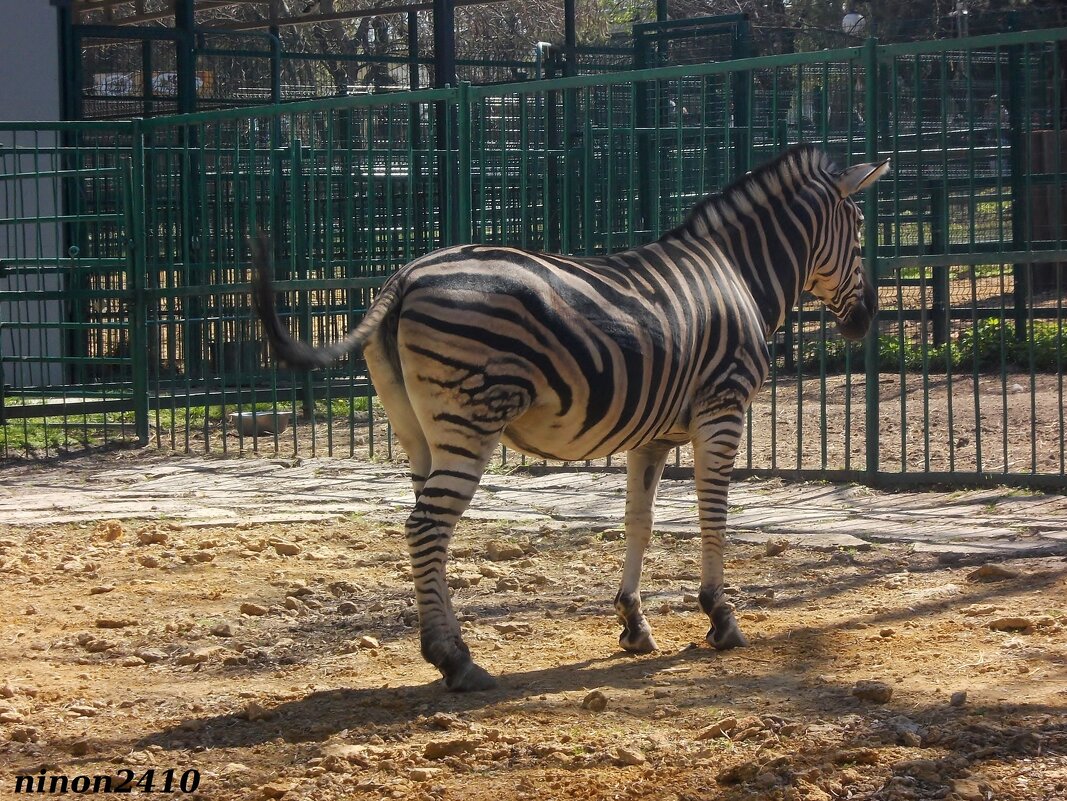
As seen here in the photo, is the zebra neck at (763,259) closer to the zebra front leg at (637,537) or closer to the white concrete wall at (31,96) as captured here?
the zebra front leg at (637,537)

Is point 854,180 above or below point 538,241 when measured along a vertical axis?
below

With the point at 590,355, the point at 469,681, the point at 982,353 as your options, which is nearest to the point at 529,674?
the point at 469,681

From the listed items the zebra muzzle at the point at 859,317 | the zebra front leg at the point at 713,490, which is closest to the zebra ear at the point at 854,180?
the zebra muzzle at the point at 859,317

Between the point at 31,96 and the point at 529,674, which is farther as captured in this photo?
the point at 31,96

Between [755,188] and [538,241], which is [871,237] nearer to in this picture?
[755,188]

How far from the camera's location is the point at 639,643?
5320 mm

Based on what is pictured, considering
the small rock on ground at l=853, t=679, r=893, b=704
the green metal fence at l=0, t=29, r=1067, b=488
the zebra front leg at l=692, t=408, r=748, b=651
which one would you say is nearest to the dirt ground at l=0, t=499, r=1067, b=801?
the small rock on ground at l=853, t=679, r=893, b=704

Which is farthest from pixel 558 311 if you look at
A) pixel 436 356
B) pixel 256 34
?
pixel 256 34

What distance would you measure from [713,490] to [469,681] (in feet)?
4.63

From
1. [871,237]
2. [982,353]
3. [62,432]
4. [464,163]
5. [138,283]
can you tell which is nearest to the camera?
[871,237]

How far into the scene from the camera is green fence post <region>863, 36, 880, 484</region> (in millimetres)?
8531

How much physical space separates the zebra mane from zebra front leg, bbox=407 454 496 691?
1.84 metres

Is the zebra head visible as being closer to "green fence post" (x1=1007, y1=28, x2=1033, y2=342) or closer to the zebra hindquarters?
the zebra hindquarters

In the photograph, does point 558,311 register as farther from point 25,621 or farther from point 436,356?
point 25,621
